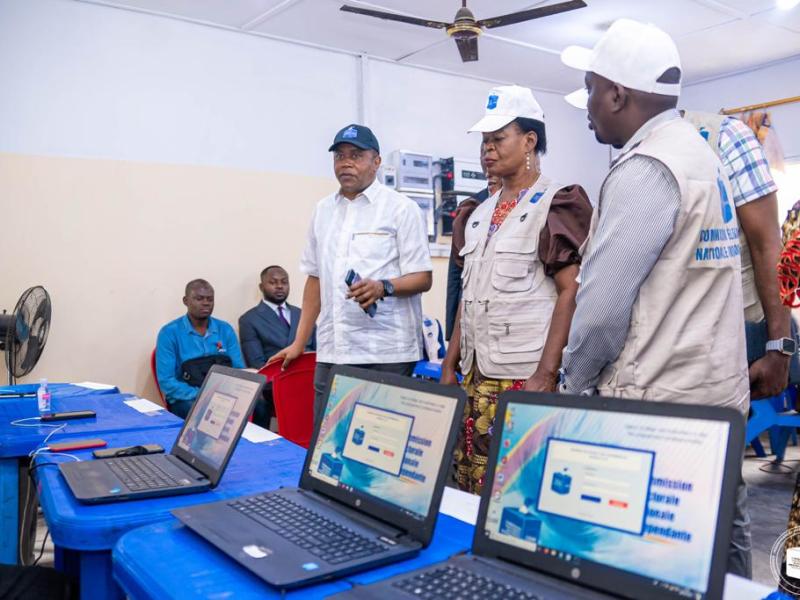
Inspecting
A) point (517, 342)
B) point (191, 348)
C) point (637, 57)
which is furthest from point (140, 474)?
point (191, 348)

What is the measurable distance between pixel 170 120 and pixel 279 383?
234 centimetres

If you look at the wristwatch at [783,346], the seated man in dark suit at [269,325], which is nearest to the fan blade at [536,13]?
the seated man in dark suit at [269,325]

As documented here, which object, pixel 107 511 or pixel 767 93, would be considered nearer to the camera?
pixel 107 511

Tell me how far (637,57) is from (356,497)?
987mm

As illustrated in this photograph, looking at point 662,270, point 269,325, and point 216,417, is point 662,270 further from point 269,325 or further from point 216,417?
point 269,325

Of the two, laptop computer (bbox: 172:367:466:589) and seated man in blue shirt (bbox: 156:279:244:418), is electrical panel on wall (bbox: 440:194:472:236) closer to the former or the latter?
seated man in blue shirt (bbox: 156:279:244:418)

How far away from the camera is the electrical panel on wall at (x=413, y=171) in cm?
566

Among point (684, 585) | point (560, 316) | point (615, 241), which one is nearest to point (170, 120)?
point (560, 316)

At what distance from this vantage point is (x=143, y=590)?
0.95 metres

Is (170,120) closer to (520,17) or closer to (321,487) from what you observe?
(520,17)

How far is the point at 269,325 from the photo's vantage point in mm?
4852

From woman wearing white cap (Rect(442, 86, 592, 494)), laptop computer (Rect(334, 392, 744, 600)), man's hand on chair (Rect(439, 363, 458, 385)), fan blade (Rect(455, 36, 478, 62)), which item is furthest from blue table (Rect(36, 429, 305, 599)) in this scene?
fan blade (Rect(455, 36, 478, 62))

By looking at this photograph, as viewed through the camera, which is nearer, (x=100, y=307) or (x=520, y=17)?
(x=520, y=17)

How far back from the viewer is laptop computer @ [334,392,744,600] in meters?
0.74
